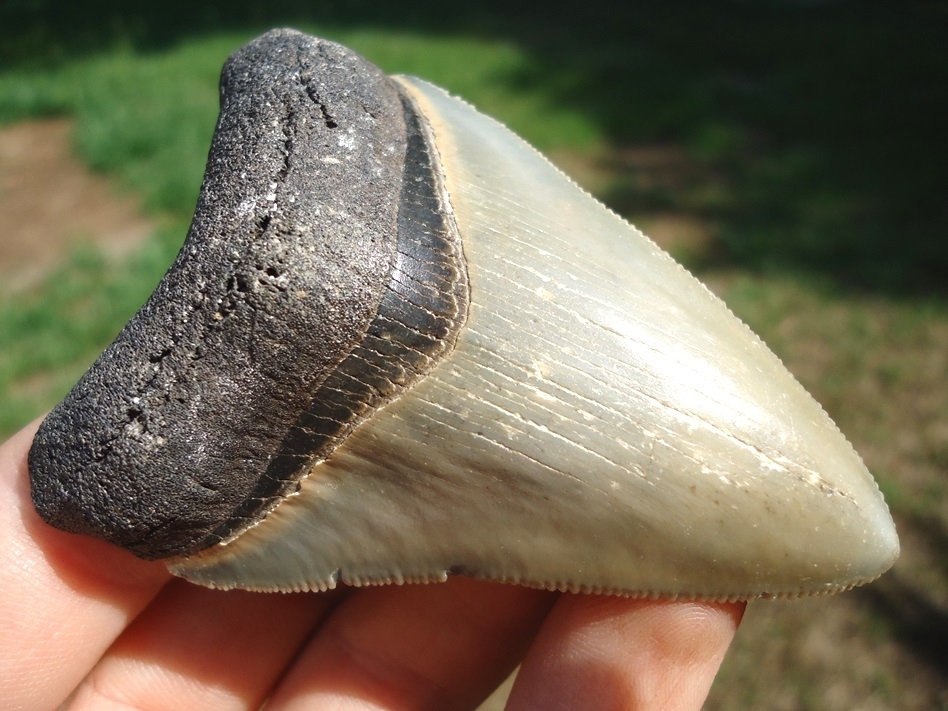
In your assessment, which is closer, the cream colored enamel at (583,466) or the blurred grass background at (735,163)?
the cream colored enamel at (583,466)

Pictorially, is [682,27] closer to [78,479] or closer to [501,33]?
[501,33]

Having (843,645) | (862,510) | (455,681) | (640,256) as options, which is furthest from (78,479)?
(843,645)

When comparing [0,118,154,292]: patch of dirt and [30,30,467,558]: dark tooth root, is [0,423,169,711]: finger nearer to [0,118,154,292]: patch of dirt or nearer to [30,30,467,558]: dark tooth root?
[30,30,467,558]: dark tooth root

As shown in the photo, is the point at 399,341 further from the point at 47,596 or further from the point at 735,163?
the point at 735,163

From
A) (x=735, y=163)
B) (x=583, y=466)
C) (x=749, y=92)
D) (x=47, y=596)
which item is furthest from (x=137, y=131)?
(x=583, y=466)

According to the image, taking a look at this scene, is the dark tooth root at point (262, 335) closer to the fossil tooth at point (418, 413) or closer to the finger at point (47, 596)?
the fossil tooth at point (418, 413)

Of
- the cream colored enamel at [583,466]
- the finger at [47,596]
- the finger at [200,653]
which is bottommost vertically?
the finger at [200,653]

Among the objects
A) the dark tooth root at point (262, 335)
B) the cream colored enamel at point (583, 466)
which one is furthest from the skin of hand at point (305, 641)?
the dark tooth root at point (262, 335)

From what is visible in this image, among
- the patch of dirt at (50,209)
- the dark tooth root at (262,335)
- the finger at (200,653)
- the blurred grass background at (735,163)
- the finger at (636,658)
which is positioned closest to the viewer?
the dark tooth root at (262,335)
